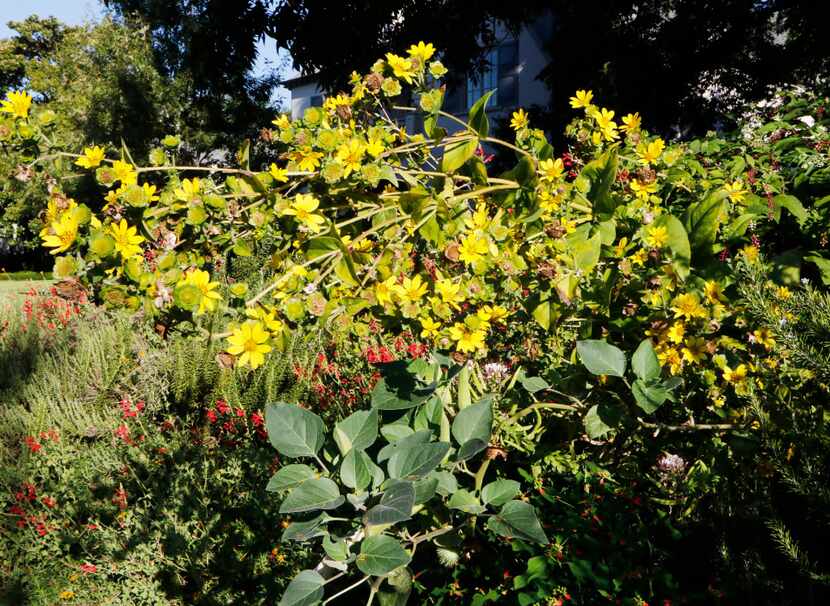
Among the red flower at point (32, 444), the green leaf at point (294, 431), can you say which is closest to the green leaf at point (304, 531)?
the green leaf at point (294, 431)

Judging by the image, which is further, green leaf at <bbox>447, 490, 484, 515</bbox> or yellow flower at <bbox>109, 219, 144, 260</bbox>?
green leaf at <bbox>447, 490, 484, 515</bbox>

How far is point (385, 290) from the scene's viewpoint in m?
1.03

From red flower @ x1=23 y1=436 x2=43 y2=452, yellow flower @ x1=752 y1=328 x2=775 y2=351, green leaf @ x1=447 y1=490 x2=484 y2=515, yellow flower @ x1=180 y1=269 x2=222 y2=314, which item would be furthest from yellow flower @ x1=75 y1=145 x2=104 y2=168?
red flower @ x1=23 y1=436 x2=43 y2=452

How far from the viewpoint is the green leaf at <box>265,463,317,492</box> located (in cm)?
104

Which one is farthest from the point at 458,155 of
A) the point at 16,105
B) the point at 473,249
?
the point at 16,105

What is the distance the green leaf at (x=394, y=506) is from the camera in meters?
0.86

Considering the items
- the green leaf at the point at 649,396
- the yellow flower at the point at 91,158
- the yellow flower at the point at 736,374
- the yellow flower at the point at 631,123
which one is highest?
the yellow flower at the point at 91,158

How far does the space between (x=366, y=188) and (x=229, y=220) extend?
0.26m

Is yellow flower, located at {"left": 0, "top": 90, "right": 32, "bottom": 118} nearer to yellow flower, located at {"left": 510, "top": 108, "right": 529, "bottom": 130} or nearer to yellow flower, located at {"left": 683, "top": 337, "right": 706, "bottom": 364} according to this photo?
yellow flower, located at {"left": 510, "top": 108, "right": 529, "bottom": 130}

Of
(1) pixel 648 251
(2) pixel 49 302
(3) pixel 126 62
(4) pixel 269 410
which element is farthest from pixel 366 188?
(3) pixel 126 62

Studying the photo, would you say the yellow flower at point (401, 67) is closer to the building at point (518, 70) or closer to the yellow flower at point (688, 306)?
the yellow flower at point (688, 306)

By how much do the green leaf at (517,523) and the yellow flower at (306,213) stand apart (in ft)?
1.98

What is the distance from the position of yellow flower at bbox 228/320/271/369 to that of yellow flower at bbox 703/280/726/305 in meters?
0.83

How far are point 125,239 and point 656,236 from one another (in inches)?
37.2
